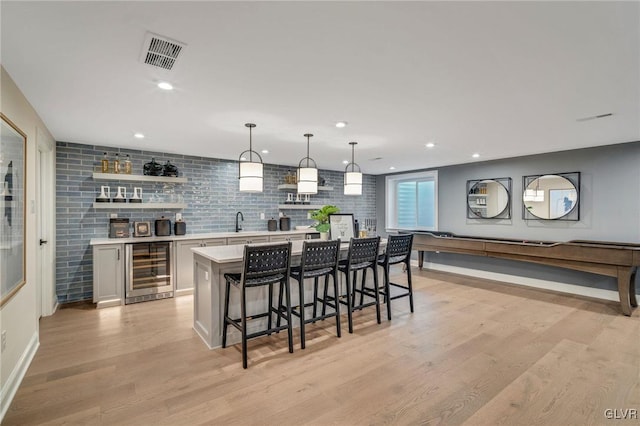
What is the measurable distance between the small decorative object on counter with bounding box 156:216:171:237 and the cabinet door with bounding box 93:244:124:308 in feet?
1.96

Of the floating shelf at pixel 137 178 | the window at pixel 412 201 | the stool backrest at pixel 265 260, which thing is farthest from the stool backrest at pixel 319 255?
the window at pixel 412 201

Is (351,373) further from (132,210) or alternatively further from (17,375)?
(132,210)

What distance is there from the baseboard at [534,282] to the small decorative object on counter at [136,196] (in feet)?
19.0

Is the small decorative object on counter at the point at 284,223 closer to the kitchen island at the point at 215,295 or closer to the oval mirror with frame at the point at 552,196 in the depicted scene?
the kitchen island at the point at 215,295

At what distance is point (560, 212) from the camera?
502 centimetres

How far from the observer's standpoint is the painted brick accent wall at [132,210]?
4.38 metres

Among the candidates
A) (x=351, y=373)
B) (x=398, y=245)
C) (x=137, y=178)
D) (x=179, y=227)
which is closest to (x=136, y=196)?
(x=137, y=178)

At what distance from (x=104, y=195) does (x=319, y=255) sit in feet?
11.6

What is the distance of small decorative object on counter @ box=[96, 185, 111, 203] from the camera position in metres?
4.54

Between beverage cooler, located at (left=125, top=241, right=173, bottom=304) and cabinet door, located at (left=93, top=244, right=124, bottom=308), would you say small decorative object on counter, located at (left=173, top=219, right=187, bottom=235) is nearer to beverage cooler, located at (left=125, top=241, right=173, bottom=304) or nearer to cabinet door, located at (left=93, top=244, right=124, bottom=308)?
beverage cooler, located at (left=125, top=241, right=173, bottom=304)

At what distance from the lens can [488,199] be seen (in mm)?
5930

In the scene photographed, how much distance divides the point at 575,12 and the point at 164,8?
2013 mm

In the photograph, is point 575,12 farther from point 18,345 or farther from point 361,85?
point 18,345

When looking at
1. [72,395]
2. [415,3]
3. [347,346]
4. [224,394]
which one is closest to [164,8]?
[415,3]
